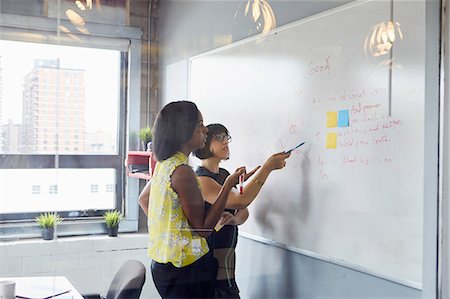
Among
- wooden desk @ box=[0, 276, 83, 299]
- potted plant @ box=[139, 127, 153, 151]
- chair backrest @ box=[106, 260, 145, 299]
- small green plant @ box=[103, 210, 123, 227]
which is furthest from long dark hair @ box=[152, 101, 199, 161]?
wooden desk @ box=[0, 276, 83, 299]

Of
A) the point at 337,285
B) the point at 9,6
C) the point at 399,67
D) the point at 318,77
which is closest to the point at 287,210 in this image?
the point at 337,285

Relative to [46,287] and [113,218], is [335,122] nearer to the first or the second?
[113,218]

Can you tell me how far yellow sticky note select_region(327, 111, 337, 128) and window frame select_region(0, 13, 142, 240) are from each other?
2.28ft

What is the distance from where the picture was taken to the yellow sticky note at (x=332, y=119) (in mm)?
1950

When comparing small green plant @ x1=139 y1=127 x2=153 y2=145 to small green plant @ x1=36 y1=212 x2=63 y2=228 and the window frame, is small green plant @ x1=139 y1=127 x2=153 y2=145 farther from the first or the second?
small green plant @ x1=36 y1=212 x2=63 y2=228

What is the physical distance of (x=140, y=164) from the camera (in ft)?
5.14

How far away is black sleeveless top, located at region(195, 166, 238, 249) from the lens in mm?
1648

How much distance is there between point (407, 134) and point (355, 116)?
0.60ft

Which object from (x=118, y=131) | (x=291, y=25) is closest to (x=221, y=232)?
(x=118, y=131)

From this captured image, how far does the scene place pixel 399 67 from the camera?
1.92 meters

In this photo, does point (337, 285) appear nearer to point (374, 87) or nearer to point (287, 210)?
point (287, 210)

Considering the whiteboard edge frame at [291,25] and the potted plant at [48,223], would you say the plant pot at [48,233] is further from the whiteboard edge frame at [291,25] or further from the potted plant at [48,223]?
the whiteboard edge frame at [291,25]

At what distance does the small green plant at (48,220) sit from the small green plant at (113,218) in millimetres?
119

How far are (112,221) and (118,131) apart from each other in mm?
245
